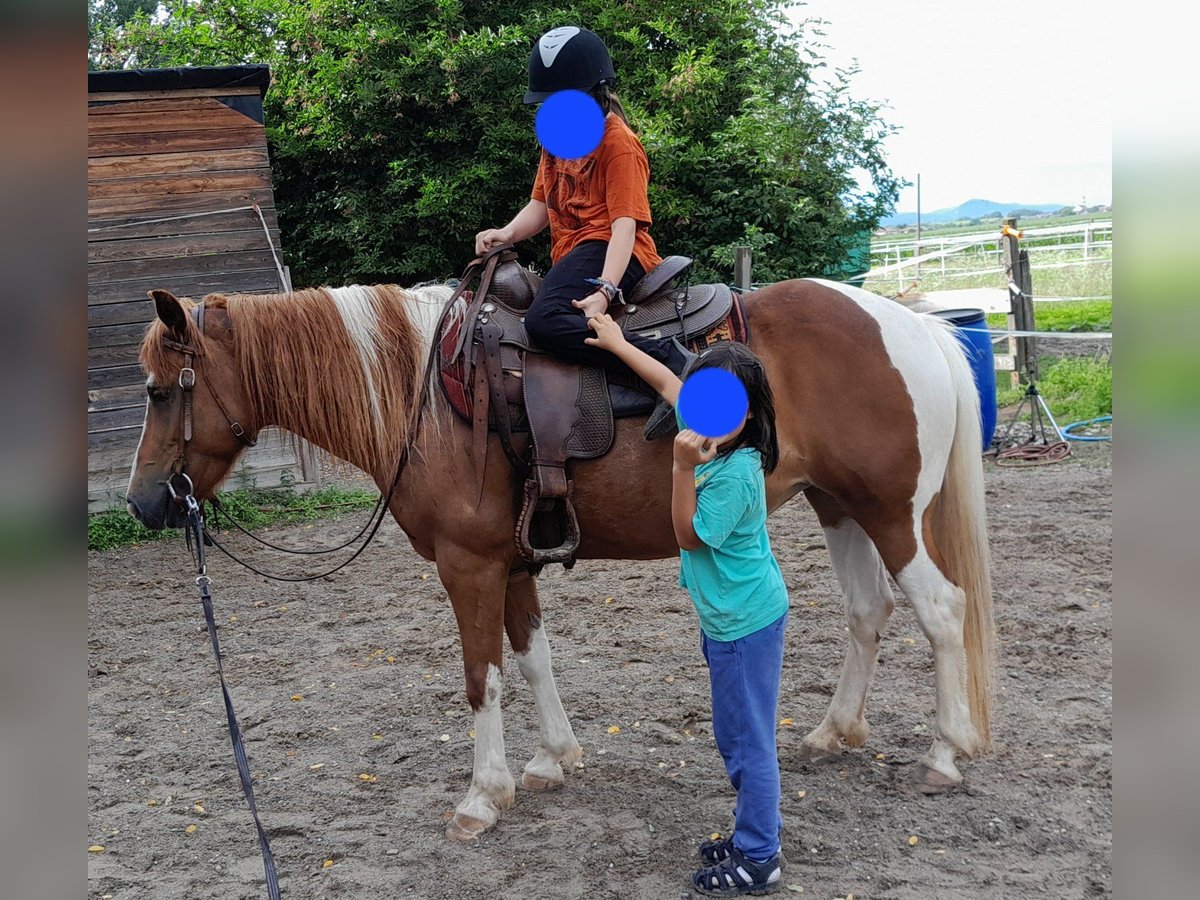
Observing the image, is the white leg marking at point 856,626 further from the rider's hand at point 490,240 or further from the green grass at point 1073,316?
the green grass at point 1073,316

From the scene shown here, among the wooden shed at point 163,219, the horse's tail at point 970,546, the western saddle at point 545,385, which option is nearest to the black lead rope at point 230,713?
the western saddle at point 545,385

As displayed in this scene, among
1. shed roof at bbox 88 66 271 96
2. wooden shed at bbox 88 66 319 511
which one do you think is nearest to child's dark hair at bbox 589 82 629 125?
wooden shed at bbox 88 66 319 511

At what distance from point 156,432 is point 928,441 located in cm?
250

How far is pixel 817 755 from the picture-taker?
3.51 meters

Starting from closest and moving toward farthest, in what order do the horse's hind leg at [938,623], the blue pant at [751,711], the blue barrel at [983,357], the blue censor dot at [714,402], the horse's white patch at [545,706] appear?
the blue censor dot at [714,402], the blue pant at [751,711], the horse's hind leg at [938,623], the horse's white patch at [545,706], the blue barrel at [983,357]

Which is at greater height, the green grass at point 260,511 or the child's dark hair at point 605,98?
the child's dark hair at point 605,98

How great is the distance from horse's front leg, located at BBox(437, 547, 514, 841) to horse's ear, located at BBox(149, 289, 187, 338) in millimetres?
1068

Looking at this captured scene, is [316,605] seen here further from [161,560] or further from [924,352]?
[924,352]

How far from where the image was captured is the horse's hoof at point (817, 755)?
3.49 metres

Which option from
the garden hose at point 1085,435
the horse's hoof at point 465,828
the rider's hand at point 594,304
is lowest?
the horse's hoof at point 465,828

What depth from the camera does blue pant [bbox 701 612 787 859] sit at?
8.40 feet

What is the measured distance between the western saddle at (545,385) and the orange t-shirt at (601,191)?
0.69ft

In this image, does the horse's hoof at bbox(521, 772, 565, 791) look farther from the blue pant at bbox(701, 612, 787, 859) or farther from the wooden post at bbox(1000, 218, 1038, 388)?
the wooden post at bbox(1000, 218, 1038, 388)
